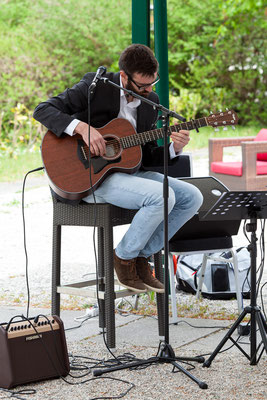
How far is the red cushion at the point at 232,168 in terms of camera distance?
28.4ft

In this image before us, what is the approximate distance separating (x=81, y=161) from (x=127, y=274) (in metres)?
0.65

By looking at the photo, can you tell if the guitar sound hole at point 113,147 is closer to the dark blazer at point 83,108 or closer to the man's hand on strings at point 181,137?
the dark blazer at point 83,108

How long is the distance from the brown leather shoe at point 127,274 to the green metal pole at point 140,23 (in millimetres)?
1658

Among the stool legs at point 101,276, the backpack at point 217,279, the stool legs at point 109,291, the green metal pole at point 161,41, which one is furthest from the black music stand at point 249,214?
Answer: the green metal pole at point 161,41

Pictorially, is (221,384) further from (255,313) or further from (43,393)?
(43,393)

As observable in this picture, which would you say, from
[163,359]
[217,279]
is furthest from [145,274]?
[217,279]

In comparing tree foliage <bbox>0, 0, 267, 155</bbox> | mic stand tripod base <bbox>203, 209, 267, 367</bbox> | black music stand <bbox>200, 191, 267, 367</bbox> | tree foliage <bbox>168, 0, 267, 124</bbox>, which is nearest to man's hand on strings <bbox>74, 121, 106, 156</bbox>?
black music stand <bbox>200, 191, 267, 367</bbox>

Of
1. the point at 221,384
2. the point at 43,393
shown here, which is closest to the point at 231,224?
the point at 221,384

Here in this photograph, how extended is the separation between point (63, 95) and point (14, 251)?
9.94 feet

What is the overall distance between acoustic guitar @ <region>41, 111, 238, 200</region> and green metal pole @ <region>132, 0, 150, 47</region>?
3.75 feet

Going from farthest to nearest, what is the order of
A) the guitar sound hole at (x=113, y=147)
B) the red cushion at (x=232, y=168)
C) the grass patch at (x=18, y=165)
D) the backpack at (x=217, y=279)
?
the grass patch at (x=18, y=165), the red cushion at (x=232, y=168), the backpack at (x=217, y=279), the guitar sound hole at (x=113, y=147)

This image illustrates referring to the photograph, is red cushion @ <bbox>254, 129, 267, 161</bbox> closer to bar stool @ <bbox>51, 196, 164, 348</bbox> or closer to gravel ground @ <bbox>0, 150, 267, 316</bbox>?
gravel ground @ <bbox>0, 150, 267, 316</bbox>

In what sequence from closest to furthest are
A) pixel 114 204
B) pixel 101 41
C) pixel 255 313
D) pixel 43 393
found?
pixel 43 393 < pixel 255 313 < pixel 114 204 < pixel 101 41

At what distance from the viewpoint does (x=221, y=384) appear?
3.19 meters
